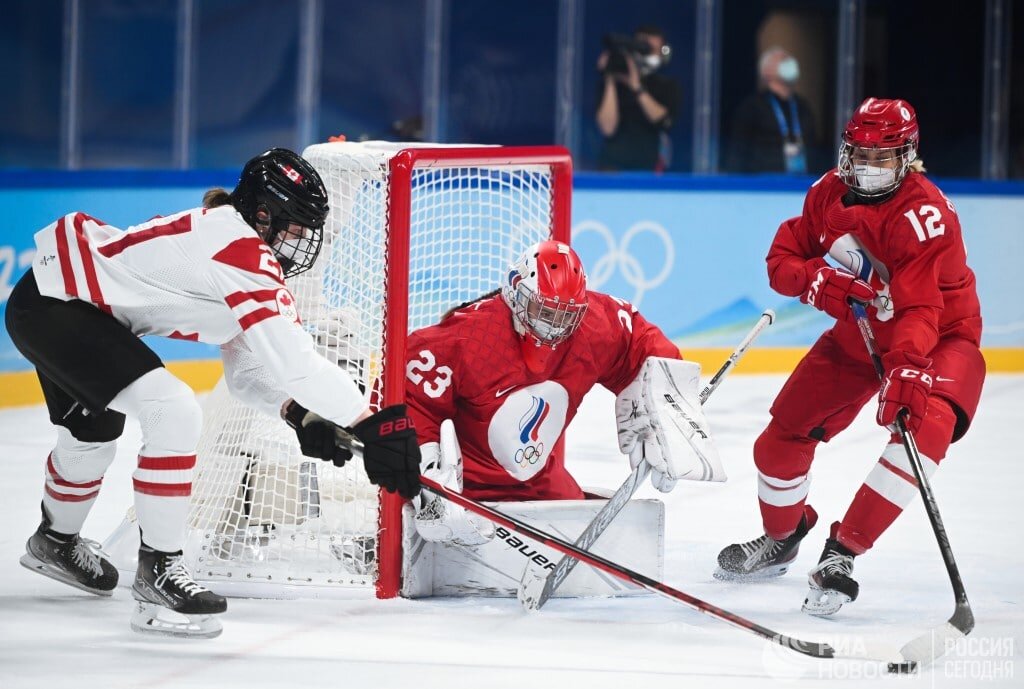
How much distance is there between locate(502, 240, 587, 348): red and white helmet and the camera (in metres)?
3.21

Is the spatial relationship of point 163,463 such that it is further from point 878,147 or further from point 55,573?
point 878,147

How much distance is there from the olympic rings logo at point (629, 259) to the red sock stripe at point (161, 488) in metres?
3.76

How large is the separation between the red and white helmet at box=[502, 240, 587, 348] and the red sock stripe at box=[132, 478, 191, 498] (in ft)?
2.56

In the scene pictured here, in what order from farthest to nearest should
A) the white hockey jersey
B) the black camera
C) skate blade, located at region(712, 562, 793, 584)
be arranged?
the black camera < skate blade, located at region(712, 562, 793, 584) < the white hockey jersey

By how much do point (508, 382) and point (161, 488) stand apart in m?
0.80

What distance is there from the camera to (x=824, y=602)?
3332 mm

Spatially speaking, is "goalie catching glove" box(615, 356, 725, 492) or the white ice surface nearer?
the white ice surface

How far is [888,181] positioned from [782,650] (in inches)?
42.0

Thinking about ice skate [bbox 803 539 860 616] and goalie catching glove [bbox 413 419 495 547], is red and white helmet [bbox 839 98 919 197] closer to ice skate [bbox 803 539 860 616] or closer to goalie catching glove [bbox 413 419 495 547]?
ice skate [bbox 803 539 860 616]

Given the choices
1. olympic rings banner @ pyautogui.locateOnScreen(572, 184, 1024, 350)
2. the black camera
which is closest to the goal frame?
olympic rings banner @ pyautogui.locateOnScreen(572, 184, 1024, 350)

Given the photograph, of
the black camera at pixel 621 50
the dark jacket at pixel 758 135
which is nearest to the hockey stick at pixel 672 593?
the black camera at pixel 621 50

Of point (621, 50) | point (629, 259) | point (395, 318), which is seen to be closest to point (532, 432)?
point (395, 318)

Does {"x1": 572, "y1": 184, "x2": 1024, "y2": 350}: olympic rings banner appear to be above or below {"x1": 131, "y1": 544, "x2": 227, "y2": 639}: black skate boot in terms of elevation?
above

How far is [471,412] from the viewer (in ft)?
11.2
